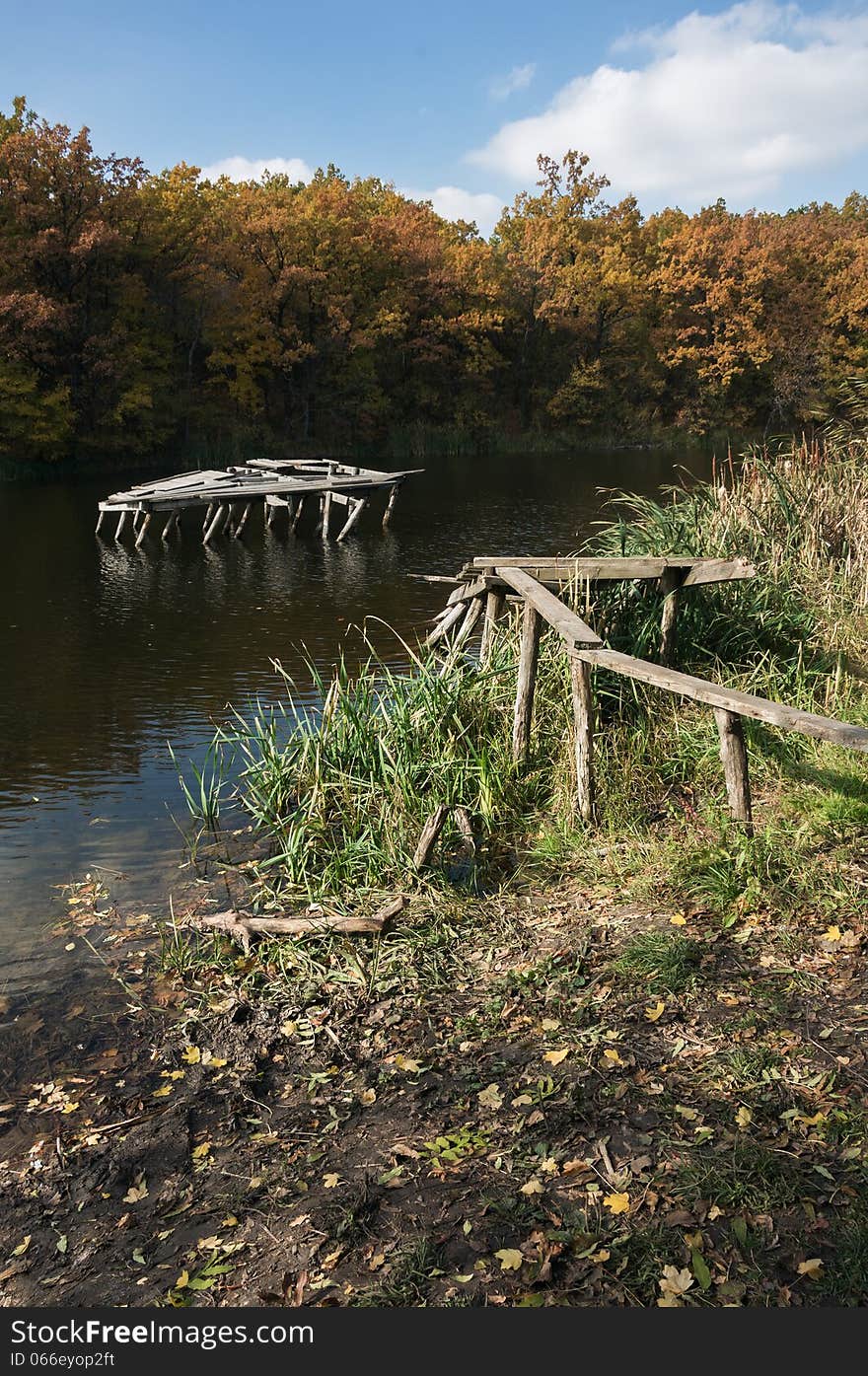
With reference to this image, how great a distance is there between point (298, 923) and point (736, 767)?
2.54 meters

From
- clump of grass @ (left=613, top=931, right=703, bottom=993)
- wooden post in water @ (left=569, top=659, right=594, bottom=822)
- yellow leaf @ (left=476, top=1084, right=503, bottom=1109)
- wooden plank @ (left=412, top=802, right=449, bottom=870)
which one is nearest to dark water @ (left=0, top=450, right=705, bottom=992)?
wooden plank @ (left=412, top=802, right=449, bottom=870)

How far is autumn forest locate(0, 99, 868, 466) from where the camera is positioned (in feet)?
113

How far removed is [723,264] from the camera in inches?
2186

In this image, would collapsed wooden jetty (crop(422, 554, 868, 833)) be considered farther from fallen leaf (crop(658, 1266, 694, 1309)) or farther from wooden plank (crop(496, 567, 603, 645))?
fallen leaf (crop(658, 1266, 694, 1309))

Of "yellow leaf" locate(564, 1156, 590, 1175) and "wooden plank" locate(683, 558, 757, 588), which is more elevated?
"wooden plank" locate(683, 558, 757, 588)

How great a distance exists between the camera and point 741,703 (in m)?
5.21

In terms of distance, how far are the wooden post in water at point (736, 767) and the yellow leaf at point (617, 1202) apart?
261 cm

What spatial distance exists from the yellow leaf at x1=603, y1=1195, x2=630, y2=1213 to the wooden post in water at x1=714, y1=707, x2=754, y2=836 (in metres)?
2.61

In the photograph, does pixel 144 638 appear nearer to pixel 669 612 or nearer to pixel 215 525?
pixel 669 612

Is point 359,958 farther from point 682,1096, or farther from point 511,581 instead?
point 511,581

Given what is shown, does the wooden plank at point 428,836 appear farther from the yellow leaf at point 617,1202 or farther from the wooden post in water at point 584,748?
the yellow leaf at point 617,1202

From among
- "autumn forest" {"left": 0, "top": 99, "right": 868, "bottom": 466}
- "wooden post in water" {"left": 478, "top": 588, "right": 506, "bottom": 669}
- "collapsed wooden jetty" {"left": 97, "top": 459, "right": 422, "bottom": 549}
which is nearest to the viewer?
"wooden post in water" {"left": 478, "top": 588, "right": 506, "bottom": 669}

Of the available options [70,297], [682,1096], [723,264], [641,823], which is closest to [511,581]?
[641,823]

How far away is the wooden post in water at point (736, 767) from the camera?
5.52 meters
